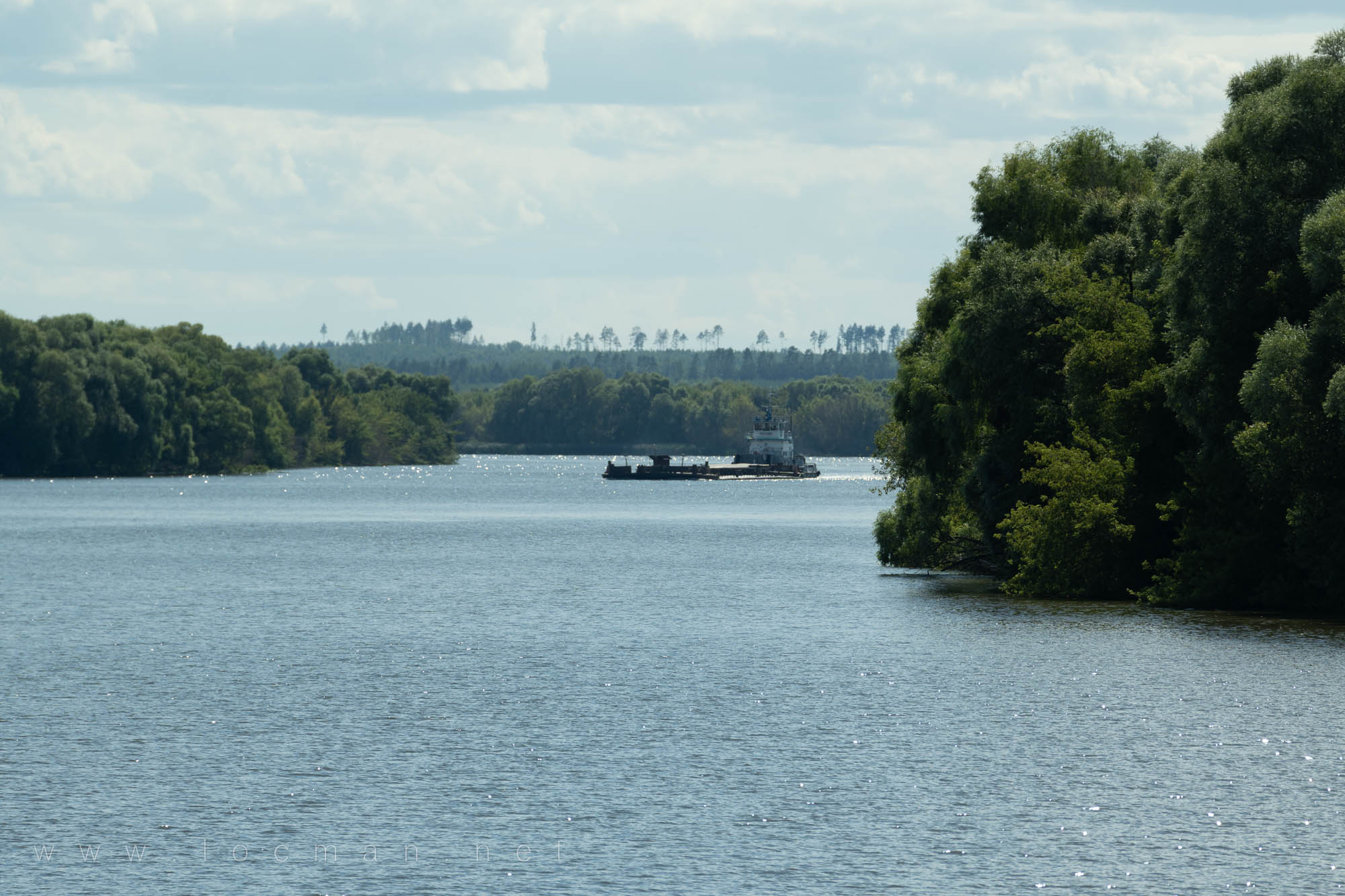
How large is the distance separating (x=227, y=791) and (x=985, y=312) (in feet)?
136

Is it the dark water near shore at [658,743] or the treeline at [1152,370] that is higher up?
the treeline at [1152,370]

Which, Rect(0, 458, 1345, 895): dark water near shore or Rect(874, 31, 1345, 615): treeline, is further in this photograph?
Rect(874, 31, 1345, 615): treeline

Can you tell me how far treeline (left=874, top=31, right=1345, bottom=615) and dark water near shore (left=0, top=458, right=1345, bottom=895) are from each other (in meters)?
3.23

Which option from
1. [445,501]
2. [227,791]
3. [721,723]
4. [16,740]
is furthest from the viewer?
[445,501]

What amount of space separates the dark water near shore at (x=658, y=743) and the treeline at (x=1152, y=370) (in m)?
3.23

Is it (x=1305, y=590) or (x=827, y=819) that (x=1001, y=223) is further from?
(x=827, y=819)

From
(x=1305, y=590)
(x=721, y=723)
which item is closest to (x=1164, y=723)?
(x=721, y=723)

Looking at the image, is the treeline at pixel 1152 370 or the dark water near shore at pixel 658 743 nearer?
the dark water near shore at pixel 658 743

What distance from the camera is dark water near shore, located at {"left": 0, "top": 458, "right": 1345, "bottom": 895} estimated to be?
24109mm

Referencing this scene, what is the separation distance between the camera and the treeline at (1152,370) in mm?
50781

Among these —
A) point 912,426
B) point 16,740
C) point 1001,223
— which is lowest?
point 16,740

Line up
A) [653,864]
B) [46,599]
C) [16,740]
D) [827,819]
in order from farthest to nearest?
[46,599] → [16,740] → [827,819] → [653,864]

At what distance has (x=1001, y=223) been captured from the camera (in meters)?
70.1

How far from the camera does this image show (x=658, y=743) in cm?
3316
